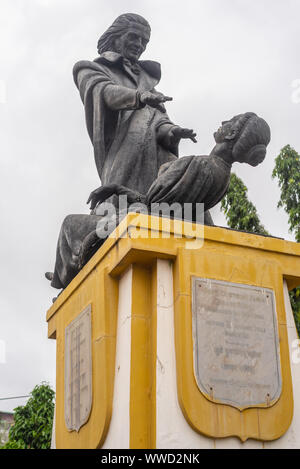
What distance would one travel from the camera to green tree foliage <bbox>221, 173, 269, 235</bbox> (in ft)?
51.5

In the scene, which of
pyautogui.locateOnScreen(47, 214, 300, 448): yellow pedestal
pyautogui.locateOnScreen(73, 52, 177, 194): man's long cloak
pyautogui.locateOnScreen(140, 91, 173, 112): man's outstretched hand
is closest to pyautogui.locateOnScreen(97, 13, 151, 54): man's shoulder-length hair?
pyautogui.locateOnScreen(73, 52, 177, 194): man's long cloak

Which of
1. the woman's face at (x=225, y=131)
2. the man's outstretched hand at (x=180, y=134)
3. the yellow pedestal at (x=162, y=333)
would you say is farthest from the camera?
the man's outstretched hand at (x=180, y=134)

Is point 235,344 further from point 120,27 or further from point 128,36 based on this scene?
point 120,27

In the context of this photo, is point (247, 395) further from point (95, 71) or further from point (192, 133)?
point (95, 71)

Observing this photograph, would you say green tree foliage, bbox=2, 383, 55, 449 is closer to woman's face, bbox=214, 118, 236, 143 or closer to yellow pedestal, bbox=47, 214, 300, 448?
yellow pedestal, bbox=47, 214, 300, 448

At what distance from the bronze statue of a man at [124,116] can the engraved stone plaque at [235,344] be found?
1891 millimetres

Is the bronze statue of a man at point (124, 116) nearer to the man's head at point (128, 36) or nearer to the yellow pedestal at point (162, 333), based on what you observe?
the man's head at point (128, 36)

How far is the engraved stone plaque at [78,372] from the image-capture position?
189 inches

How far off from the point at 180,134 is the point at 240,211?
10.0 meters

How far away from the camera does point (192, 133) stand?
573 centimetres

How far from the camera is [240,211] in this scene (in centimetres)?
1605

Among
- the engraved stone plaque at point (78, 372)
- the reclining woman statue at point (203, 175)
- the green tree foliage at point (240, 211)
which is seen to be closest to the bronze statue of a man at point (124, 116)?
the reclining woman statue at point (203, 175)

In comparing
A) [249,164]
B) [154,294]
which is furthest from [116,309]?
[249,164]

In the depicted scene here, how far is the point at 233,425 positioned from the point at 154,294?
1.01 metres
